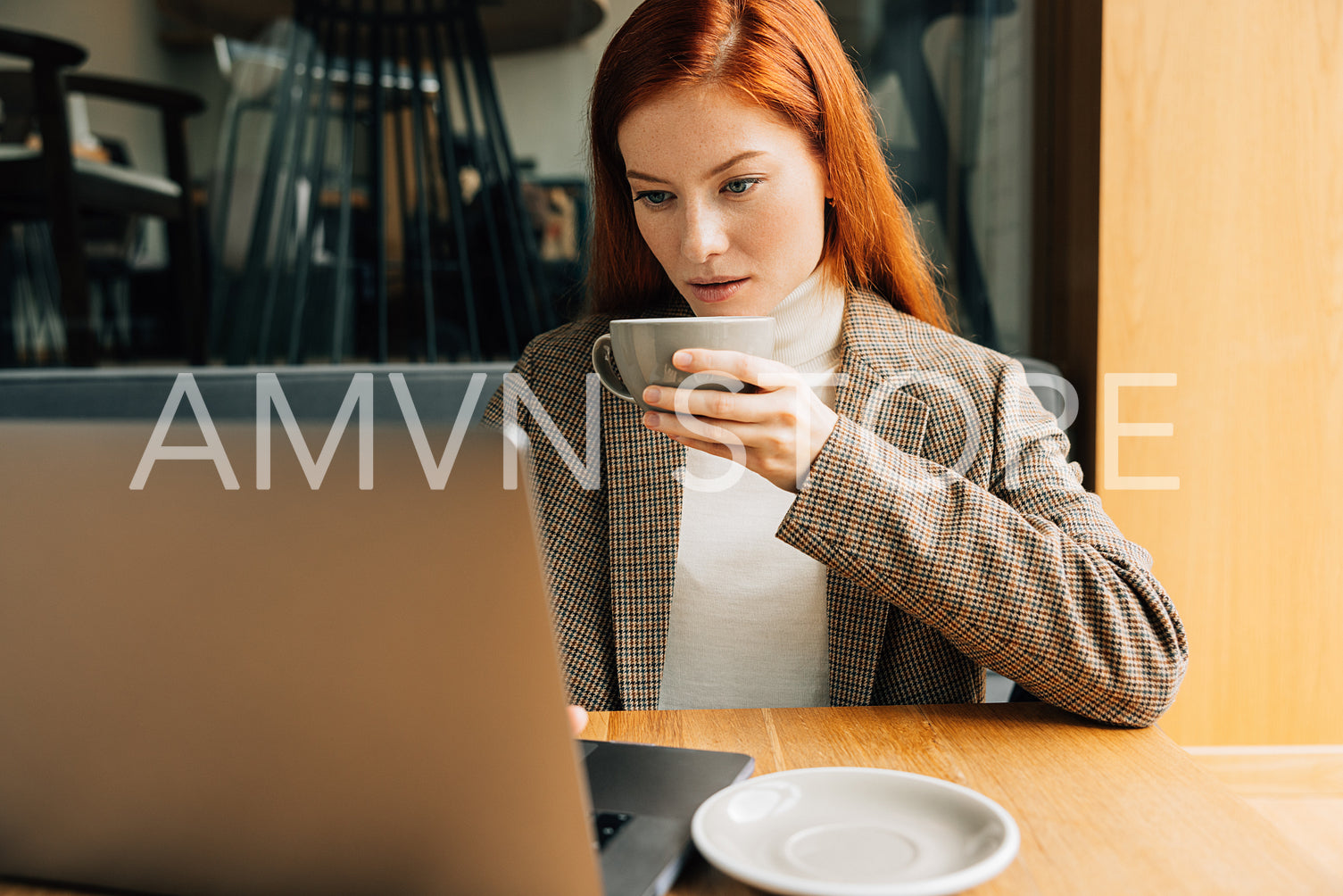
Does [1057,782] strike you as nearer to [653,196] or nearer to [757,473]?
[757,473]

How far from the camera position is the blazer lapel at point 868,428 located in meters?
0.89

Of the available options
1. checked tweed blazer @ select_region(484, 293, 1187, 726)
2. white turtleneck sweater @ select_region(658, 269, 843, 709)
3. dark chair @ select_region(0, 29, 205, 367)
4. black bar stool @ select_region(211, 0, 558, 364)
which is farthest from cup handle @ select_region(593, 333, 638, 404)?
dark chair @ select_region(0, 29, 205, 367)

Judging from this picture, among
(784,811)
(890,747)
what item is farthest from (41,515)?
(890,747)

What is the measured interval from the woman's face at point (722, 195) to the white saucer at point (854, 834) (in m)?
0.51

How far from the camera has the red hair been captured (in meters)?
0.88

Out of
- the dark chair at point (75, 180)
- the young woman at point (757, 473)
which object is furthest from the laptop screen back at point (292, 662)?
the dark chair at point (75, 180)

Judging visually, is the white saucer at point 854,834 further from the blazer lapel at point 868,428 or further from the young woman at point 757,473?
the blazer lapel at point 868,428

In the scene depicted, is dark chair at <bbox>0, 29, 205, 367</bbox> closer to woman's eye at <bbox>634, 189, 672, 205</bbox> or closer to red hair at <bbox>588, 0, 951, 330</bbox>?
red hair at <bbox>588, 0, 951, 330</bbox>

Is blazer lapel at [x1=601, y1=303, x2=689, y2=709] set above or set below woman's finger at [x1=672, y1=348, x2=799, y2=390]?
below

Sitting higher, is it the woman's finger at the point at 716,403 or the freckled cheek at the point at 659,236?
the freckled cheek at the point at 659,236

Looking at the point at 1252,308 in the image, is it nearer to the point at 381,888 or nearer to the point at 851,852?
the point at 851,852

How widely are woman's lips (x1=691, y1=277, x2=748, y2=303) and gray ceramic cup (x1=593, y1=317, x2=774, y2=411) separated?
0.88 ft

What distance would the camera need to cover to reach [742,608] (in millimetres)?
959

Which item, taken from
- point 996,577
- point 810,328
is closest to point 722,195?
point 810,328
